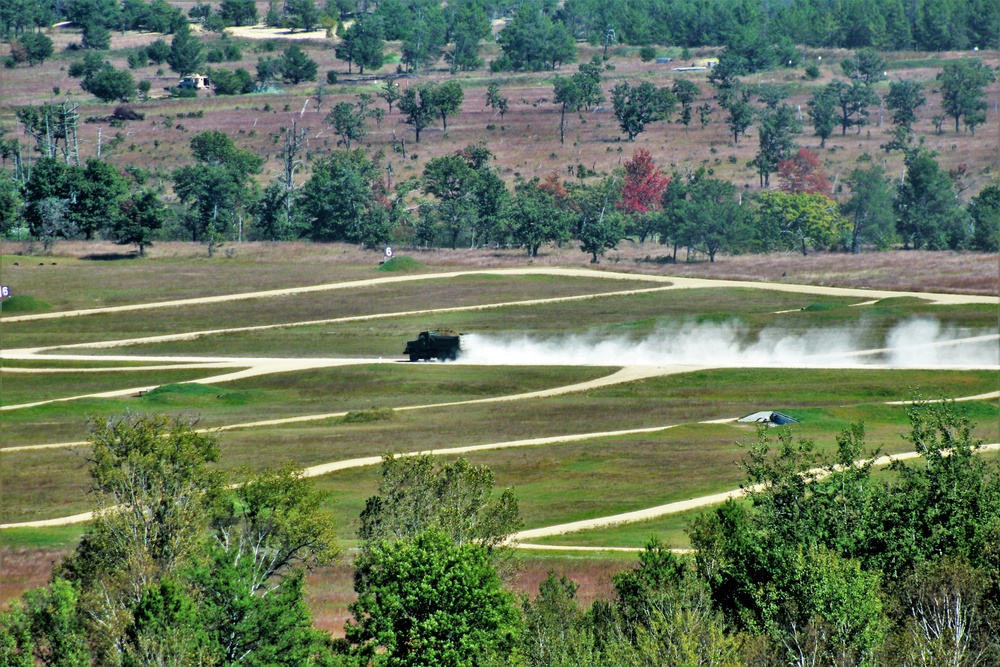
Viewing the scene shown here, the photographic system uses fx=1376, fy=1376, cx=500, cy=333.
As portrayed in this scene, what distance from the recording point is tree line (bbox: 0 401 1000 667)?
33.0 m

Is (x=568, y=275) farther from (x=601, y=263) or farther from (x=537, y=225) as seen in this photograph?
(x=537, y=225)

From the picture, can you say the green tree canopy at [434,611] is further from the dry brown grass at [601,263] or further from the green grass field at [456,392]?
the dry brown grass at [601,263]

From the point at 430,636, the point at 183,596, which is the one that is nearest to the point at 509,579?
the point at 430,636

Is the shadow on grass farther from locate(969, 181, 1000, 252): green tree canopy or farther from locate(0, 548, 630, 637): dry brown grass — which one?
locate(0, 548, 630, 637): dry brown grass

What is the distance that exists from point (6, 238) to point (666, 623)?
6266 inches

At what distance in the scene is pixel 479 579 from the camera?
34.2 meters

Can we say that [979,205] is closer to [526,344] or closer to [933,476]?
[526,344]

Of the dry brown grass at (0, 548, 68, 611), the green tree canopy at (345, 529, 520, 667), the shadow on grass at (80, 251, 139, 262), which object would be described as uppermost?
Answer: the green tree canopy at (345, 529, 520, 667)

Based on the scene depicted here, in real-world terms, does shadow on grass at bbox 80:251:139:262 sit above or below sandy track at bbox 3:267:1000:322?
above

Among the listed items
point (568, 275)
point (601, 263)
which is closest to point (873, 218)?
point (601, 263)

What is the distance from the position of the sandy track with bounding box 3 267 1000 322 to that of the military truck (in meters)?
38.0

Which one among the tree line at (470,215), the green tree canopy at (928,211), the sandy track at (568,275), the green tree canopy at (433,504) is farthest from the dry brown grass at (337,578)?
the green tree canopy at (928,211)

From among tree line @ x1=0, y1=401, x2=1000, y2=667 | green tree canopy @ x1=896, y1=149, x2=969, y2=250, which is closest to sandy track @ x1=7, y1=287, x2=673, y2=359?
green tree canopy @ x1=896, y1=149, x2=969, y2=250

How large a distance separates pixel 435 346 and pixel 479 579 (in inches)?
2760
